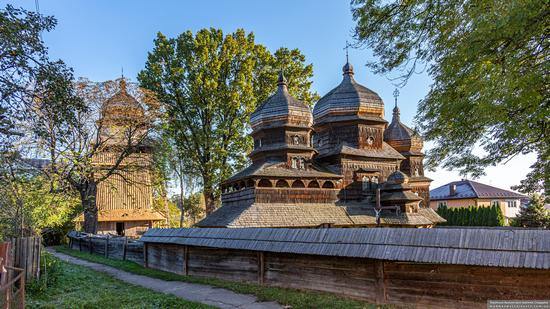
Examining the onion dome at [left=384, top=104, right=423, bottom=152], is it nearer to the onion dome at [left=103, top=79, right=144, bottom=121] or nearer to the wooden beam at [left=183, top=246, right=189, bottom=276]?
the onion dome at [left=103, top=79, right=144, bottom=121]

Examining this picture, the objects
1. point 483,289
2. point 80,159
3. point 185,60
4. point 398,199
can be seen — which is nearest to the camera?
point 483,289

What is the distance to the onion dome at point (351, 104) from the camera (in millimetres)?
23828

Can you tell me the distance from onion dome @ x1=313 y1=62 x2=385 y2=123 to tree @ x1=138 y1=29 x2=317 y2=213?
5.80 metres

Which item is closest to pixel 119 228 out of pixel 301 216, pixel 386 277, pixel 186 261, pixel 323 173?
pixel 301 216

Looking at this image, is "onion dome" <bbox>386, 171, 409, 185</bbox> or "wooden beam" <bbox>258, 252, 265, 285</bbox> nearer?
"wooden beam" <bbox>258, 252, 265, 285</bbox>

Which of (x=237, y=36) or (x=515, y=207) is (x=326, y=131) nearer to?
(x=237, y=36)

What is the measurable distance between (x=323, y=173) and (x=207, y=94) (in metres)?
11.0

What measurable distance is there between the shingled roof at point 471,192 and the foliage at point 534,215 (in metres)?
Answer: 10.1

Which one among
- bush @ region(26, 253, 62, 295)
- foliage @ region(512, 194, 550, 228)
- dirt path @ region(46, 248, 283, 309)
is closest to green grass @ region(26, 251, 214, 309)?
bush @ region(26, 253, 62, 295)

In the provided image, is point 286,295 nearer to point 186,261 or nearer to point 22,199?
point 186,261

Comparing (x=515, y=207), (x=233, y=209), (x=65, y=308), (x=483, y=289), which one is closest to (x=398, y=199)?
(x=233, y=209)

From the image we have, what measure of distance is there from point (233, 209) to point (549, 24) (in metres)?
16.0

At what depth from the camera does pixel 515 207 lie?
45.1 metres

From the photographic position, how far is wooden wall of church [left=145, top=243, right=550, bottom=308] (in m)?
6.31
